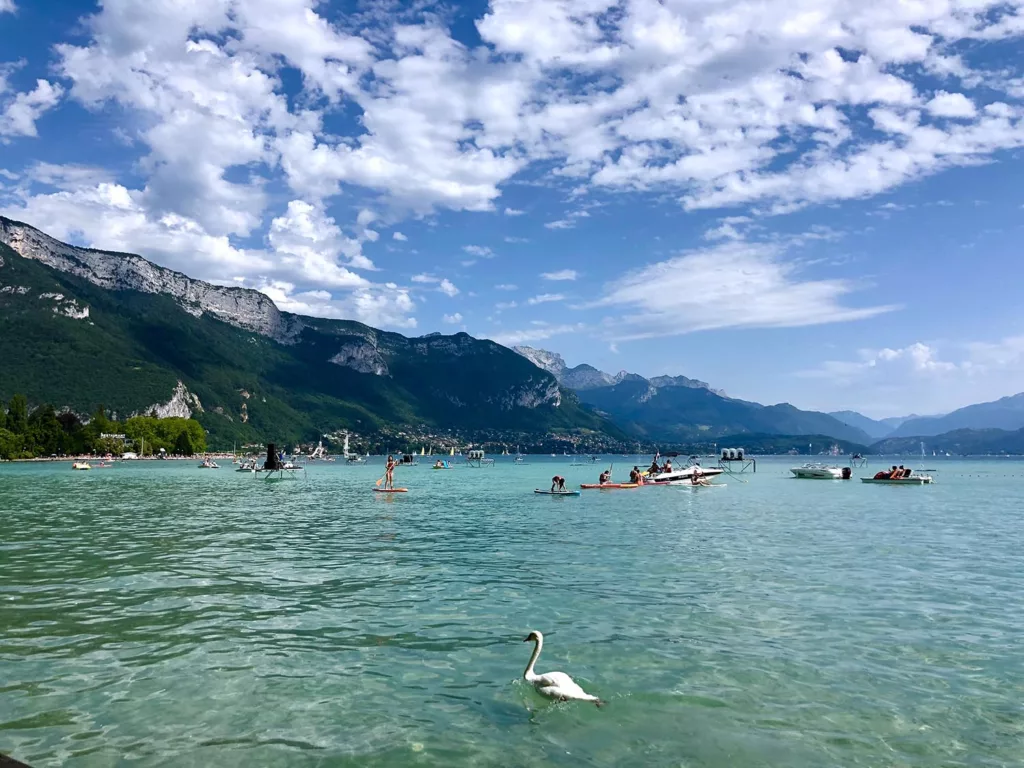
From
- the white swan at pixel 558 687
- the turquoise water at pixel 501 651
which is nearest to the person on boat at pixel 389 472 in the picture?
the turquoise water at pixel 501 651

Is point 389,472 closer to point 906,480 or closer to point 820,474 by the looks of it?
point 906,480

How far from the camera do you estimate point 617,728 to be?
11.4 meters

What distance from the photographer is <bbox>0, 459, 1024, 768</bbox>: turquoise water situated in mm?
10797

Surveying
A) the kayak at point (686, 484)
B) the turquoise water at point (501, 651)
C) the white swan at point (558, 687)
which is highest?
the white swan at point (558, 687)

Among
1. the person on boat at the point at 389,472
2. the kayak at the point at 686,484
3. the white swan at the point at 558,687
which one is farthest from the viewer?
the kayak at the point at 686,484

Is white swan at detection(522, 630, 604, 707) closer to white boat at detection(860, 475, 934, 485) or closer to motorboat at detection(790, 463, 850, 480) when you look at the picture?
white boat at detection(860, 475, 934, 485)

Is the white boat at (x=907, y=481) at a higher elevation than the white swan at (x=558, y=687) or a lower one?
lower

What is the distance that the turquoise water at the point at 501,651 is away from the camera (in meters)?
10.8

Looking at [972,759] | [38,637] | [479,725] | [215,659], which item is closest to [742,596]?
[972,759]

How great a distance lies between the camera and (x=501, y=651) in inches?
612

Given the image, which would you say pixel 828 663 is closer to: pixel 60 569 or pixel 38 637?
pixel 38 637

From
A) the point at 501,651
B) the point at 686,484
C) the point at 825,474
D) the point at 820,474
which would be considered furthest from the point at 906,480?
the point at 501,651

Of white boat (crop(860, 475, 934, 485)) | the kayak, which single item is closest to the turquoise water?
the kayak

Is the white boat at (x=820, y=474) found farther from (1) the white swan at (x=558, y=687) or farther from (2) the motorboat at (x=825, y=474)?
(1) the white swan at (x=558, y=687)
